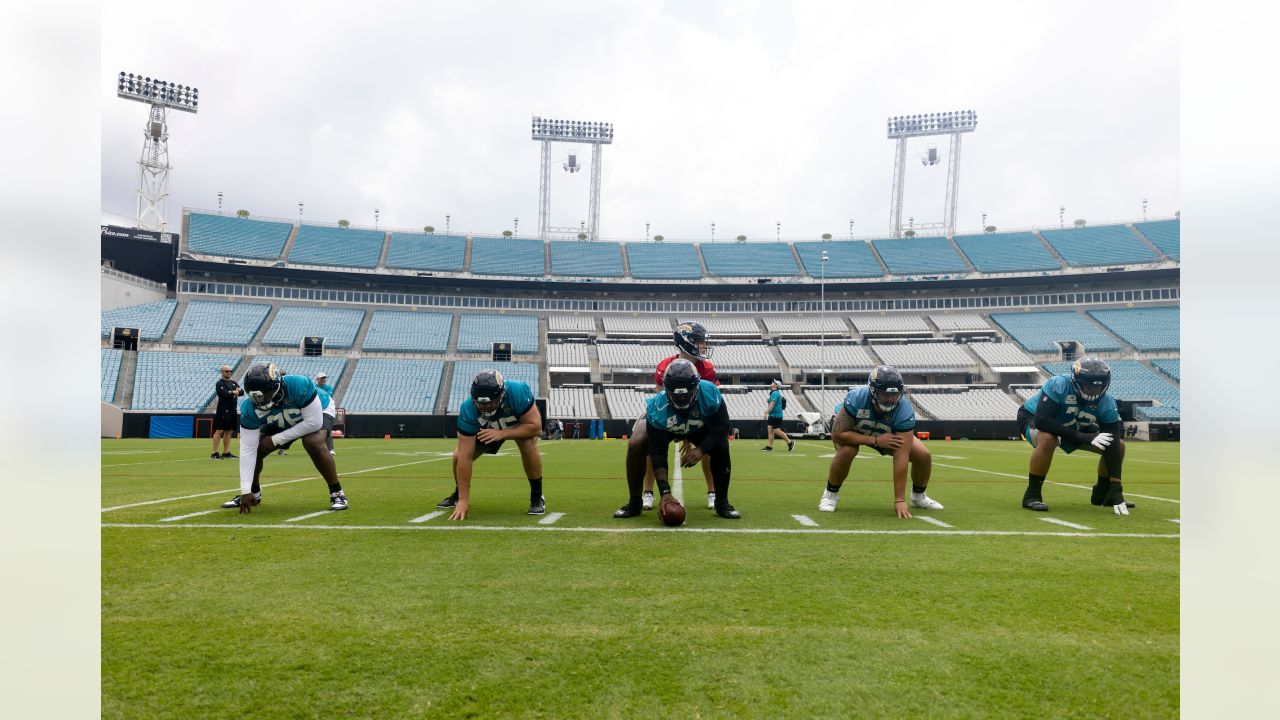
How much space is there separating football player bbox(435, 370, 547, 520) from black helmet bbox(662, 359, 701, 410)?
129 cm

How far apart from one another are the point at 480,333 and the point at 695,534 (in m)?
47.2

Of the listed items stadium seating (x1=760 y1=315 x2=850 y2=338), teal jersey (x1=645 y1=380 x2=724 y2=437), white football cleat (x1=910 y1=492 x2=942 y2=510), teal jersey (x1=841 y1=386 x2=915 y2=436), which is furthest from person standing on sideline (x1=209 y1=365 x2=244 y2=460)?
stadium seating (x1=760 y1=315 x2=850 y2=338)

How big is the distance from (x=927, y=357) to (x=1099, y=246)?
62.7 feet

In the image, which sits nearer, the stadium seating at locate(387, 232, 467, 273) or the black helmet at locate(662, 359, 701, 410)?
the black helmet at locate(662, 359, 701, 410)

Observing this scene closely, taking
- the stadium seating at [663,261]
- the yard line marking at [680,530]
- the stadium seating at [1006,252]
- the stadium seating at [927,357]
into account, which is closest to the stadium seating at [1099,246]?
the stadium seating at [1006,252]

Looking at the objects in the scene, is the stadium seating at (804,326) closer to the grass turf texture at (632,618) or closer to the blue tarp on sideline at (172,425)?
the blue tarp on sideline at (172,425)

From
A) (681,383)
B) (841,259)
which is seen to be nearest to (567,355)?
(841,259)

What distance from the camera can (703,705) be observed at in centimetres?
221

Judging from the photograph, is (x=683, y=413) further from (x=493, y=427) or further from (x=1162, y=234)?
(x=1162, y=234)

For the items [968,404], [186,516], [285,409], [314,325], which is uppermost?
[314,325]

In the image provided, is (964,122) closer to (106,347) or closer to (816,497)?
(816,497)

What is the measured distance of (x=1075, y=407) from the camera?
23.8ft

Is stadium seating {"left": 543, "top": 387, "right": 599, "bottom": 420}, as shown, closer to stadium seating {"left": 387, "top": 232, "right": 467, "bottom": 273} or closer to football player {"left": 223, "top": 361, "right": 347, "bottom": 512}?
stadium seating {"left": 387, "top": 232, "right": 467, "bottom": 273}

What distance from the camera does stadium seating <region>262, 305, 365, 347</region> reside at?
45.8m
